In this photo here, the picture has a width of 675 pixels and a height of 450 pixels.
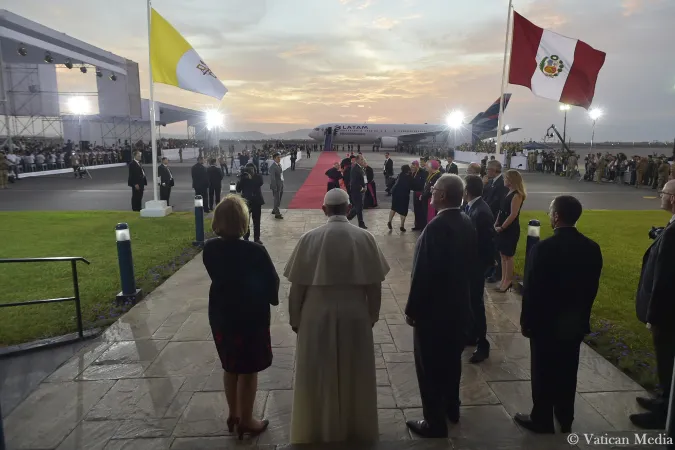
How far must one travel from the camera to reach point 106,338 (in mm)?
4871

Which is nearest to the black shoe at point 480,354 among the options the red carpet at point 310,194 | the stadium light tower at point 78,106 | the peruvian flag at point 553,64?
the peruvian flag at point 553,64

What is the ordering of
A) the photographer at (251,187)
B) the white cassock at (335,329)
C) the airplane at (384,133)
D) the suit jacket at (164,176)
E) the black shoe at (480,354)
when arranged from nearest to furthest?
the white cassock at (335,329), the black shoe at (480,354), the photographer at (251,187), the suit jacket at (164,176), the airplane at (384,133)

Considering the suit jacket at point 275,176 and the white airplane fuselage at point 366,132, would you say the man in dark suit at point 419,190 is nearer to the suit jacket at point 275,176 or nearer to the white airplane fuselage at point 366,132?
the suit jacket at point 275,176

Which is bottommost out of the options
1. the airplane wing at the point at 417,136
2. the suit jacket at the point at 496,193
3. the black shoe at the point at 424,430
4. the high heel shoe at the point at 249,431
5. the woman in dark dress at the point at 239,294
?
the high heel shoe at the point at 249,431

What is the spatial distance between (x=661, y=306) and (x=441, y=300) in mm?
1611

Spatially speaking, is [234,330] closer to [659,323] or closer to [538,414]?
[538,414]

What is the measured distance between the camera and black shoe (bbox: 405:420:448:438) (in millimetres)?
3061

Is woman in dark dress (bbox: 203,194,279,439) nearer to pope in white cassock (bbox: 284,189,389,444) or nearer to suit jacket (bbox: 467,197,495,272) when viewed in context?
pope in white cassock (bbox: 284,189,389,444)

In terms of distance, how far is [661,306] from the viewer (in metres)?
3.00

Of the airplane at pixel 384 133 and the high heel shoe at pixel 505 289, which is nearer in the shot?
the high heel shoe at pixel 505 289

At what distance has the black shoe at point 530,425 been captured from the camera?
311 cm

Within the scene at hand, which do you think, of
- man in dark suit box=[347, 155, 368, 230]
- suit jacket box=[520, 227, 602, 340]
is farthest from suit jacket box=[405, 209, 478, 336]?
man in dark suit box=[347, 155, 368, 230]

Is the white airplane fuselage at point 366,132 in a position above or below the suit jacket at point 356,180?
above

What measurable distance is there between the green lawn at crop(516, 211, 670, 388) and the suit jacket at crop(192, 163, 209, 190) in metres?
9.00
